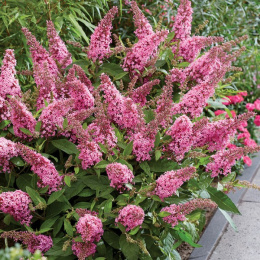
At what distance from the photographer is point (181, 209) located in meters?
2.14

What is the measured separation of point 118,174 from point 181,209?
346 mm

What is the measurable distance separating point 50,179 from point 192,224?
0.85 m

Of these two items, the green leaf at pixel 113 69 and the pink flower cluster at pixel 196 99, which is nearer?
the pink flower cluster at pixel 196 99

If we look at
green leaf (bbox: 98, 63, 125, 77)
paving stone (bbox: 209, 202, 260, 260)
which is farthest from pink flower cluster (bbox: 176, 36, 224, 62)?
paving stone (bbox: 209, 202, 260, 260)

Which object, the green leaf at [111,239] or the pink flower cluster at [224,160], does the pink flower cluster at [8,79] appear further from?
the pink flower cluster at [224,160]

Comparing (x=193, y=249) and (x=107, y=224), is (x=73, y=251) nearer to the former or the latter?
(x=107, y=224)

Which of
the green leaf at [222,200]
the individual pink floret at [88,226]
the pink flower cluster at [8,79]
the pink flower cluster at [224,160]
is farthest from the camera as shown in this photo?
the pink flower cluster at [8,79]

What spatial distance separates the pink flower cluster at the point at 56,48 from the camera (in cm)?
282

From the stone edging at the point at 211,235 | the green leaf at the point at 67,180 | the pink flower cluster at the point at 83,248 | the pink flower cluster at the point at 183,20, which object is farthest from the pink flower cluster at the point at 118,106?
Answer: the stone edging at the point at 211,235

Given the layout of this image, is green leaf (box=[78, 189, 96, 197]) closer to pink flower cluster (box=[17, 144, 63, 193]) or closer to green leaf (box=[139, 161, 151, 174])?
pink flower cluster (box=[17, 144, 63, 193])

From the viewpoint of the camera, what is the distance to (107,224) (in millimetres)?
2295

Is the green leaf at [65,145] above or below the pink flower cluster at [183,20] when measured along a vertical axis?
below

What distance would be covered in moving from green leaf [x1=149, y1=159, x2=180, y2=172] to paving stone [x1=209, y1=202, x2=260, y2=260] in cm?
119

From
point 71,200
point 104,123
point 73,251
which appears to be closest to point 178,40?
point 104,123
